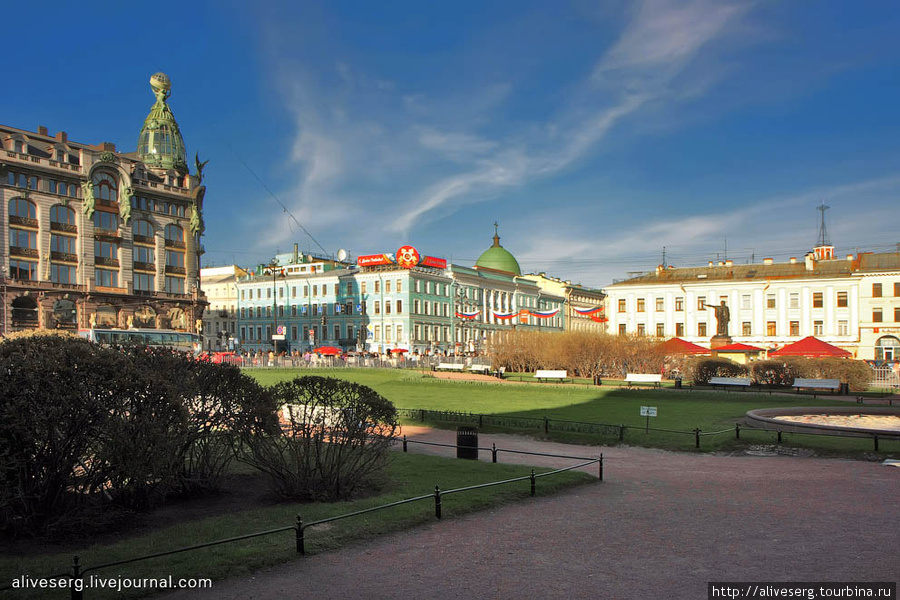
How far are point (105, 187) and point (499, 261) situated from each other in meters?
58.6

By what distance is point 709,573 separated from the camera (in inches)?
395

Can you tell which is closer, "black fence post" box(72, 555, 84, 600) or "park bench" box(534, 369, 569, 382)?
"black fence post" box(72, 555, 84, 600)

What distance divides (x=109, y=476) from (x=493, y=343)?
47.3m

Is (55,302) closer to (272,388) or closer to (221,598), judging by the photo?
(272,388)

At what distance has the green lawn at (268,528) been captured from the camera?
980 centimetres

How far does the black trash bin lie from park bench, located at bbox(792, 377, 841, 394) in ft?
84.8

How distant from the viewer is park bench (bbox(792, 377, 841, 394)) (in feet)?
123

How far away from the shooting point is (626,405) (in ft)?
109

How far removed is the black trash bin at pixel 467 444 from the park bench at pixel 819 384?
84.8 ft

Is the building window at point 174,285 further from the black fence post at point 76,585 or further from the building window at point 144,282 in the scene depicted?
the black fence post at point 76,585

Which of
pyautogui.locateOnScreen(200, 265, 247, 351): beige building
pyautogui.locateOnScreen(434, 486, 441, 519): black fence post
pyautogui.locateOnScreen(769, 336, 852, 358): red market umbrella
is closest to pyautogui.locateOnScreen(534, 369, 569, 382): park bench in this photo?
pyautogui.locateOnScreen(769, 336, 852, 358): red market umbrella

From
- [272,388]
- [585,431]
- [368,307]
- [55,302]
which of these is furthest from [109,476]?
[368,307]

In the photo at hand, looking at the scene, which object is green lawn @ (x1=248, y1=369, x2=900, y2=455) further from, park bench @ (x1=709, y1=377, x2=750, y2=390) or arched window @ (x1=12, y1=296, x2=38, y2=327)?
arched window @ (x1=12, y1=296, x2=38, y2=327)

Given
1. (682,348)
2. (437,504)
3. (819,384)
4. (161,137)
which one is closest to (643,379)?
(682,348)
